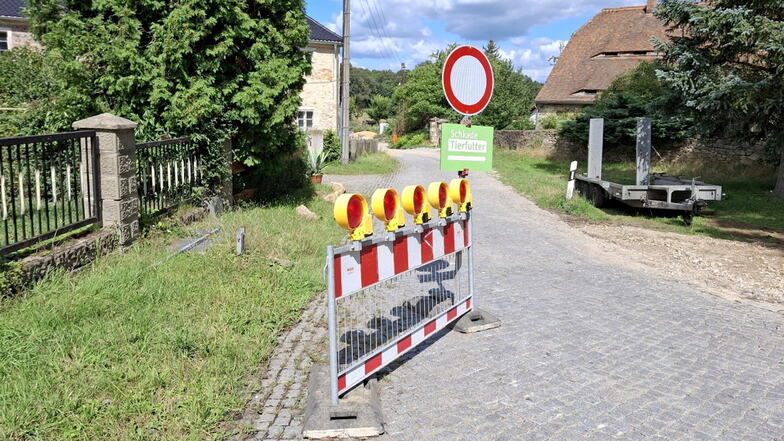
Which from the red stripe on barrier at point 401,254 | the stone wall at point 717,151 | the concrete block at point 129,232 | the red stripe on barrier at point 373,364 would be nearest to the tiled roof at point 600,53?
the stone wall at point 717,151

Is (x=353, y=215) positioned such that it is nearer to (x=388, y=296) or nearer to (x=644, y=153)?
(x=388, y=296)

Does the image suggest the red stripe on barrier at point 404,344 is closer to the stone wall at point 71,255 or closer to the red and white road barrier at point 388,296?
the red and white road barrier at point 388,296

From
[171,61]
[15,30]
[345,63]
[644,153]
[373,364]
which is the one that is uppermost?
[15,30]

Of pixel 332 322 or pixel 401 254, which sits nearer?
pixel 332 322

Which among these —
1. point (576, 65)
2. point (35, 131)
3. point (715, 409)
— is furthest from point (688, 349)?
point (576, 65)

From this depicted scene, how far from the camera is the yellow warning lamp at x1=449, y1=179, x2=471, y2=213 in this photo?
533 cm

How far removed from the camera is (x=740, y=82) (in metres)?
13.4

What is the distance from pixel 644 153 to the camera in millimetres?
14500

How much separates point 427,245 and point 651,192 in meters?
9.89

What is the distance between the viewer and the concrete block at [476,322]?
5430 mm

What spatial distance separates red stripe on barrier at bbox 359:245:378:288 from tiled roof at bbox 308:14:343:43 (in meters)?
31.6

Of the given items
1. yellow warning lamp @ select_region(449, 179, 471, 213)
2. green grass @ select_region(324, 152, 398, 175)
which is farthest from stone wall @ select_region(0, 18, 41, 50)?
yellow warning lamp @ select_region(449, 179, 471, 213)

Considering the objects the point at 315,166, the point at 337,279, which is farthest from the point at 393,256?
the point at 315,166

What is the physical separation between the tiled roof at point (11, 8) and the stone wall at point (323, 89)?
46.3 ft
